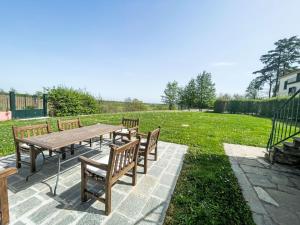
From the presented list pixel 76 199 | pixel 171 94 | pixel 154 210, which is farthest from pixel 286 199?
pixel 171 94

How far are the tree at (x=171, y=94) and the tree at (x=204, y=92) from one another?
4.33m

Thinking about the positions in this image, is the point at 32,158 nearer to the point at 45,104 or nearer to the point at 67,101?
the point at 67,101

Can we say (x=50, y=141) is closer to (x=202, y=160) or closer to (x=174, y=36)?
(x=202, y=160)

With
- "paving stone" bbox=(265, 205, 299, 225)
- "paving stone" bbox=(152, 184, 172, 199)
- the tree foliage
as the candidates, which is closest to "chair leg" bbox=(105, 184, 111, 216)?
"paving stone" bbox=(152, 184, 172, 199)

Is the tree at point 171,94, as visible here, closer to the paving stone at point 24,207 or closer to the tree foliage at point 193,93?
the tree foliage at point 193,93

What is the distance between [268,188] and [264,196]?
38 cm

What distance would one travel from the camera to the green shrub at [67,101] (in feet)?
37.0

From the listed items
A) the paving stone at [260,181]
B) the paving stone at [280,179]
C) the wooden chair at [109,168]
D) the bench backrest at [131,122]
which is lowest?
the paving stone at [260,181]

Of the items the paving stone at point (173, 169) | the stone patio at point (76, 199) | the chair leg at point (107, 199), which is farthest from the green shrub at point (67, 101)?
the chair leg at point (107, 199)

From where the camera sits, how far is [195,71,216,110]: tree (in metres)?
29.8

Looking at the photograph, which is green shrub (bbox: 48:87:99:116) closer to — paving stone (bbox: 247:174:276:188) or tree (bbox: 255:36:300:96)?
paving stone (bbox: 247:174:276:188)

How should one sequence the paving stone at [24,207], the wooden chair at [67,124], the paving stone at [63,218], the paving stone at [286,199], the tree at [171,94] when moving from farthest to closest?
the tree at [171,94]
the wooden chair at [67,124]
the paving stone at [286,199]
the paving stone at [24,207]
the paving stone at [63,218]

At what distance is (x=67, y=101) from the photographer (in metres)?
11.7

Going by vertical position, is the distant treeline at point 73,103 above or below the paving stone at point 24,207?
above
